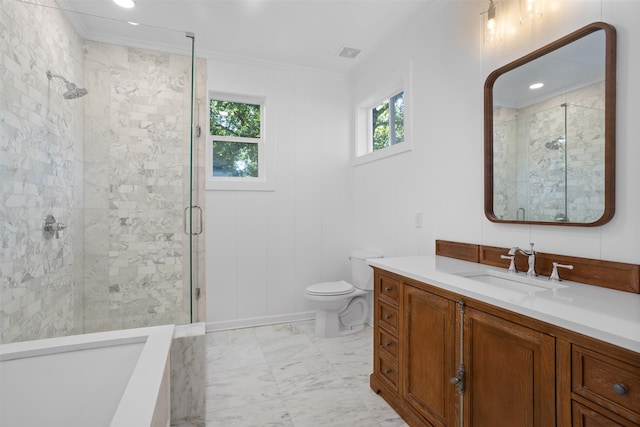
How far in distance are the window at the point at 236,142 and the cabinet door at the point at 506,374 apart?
2430 mm

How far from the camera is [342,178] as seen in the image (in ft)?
11.6

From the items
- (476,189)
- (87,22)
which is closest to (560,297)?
(476,189)

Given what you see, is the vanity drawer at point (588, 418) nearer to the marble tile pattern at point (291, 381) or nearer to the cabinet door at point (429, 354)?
the cabinet door at point (429, 354)

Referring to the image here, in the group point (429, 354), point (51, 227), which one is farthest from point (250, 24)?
point (429, 354)

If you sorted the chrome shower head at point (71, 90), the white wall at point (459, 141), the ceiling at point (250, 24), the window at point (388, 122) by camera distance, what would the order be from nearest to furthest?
the white wall at point (459, 141), the chrome shower head at point (71, 90), the ceiling at point (250, 24), the window at point (388, 122)

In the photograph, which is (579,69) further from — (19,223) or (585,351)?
(19,223)

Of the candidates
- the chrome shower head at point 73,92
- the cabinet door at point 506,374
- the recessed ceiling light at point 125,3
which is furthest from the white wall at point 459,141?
the chrome shower head at point 73,92

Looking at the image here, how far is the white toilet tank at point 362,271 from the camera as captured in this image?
2964 mm

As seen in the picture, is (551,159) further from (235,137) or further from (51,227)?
(235,137)

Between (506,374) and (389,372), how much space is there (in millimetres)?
848

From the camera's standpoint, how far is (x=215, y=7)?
235 cm

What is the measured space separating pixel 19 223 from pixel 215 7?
1.90 meters

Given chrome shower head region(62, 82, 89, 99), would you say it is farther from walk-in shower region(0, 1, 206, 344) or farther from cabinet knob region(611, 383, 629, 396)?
cabinet knob region(611, 383, 629, 396)

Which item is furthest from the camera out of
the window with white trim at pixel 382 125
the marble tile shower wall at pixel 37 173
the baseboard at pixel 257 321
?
the baseboard at pixel 257 321
